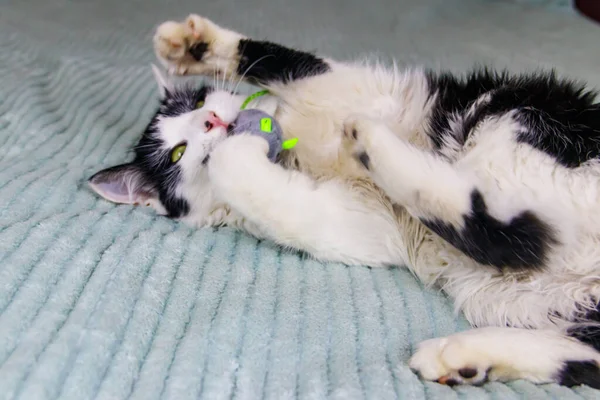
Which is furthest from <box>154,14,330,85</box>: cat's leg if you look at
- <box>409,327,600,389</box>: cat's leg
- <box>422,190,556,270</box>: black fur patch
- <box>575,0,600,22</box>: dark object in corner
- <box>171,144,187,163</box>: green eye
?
<box>575,0,600,22</box>: dark object in corner

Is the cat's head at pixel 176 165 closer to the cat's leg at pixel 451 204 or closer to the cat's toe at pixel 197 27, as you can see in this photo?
the cat's toe at pixel 197 27

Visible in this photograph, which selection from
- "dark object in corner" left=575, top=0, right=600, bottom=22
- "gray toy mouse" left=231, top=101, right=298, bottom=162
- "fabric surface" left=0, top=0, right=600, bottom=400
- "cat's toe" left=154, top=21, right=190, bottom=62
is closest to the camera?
"fabric surface" left=0, top=0, right=600, bottom=400

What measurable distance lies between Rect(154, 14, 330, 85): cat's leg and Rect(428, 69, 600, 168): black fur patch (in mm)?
321

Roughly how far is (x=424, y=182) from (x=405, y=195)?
4 centimetres

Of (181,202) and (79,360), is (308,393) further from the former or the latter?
(181,202)

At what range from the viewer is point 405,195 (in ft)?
3.13

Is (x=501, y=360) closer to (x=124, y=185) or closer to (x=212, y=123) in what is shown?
(x=212, y=123)

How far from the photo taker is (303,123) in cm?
127

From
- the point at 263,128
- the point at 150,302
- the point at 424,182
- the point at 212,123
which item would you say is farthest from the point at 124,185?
the point at 424,182

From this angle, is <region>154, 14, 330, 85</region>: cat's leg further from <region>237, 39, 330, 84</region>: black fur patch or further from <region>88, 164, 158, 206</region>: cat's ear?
<region>88, 164, 158, 206</region>: cat's ear

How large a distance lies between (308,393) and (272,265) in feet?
1.17

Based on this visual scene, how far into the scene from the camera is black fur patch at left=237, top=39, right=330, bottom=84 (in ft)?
4.28

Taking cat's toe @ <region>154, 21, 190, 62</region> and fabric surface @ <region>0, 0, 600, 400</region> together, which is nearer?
fabric surface @ <region>0, 0, 600, 400</region>

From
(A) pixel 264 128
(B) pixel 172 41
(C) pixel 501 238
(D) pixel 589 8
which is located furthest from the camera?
(D) pixel 589 8
